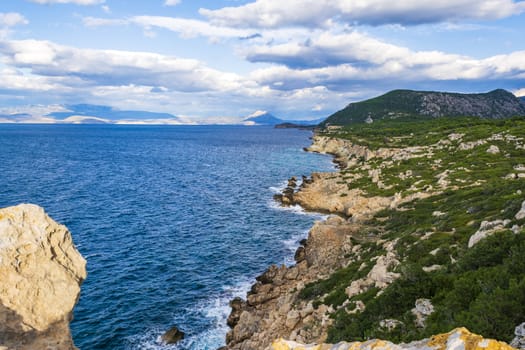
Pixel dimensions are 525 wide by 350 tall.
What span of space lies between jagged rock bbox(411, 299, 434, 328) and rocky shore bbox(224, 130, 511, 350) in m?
0.05

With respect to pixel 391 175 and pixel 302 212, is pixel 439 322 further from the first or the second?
pixel 391 175

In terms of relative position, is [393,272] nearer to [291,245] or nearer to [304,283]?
[304,283]

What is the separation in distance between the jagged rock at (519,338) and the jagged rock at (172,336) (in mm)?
27129

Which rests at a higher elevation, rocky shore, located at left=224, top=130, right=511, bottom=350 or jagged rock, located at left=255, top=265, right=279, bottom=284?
rocky shore, located at left=224, top=130, right=511, bottom=350

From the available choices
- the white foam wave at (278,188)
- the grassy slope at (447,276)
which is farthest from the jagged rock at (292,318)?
the white foam wave at (278,188)

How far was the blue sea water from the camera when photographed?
111ft

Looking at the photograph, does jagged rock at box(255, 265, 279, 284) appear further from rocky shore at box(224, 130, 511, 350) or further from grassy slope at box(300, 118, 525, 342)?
grassy slope at box(300, 118, 525, 342)

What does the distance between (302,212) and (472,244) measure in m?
49.0

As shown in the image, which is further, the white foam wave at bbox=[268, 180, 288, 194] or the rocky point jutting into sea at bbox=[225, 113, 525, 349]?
the white foam wave at bbox=[268, 180, 288, 194]

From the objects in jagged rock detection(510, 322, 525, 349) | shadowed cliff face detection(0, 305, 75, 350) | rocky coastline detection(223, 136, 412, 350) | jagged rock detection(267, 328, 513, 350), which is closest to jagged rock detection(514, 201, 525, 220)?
rocky coastline detection(223, 136, 412, 350)

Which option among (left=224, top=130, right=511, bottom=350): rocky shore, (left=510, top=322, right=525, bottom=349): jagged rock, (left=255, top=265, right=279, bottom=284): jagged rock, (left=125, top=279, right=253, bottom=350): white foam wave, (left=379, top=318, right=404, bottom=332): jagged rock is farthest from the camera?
(left=255, top=265, right=279, bottom=284): jagged rock

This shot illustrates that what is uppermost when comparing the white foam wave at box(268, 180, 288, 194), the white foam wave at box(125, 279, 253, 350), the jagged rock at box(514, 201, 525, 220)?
the jagged rock at box(514, 201, 525, 220)

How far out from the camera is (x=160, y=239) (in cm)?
5406

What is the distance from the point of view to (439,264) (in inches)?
896
